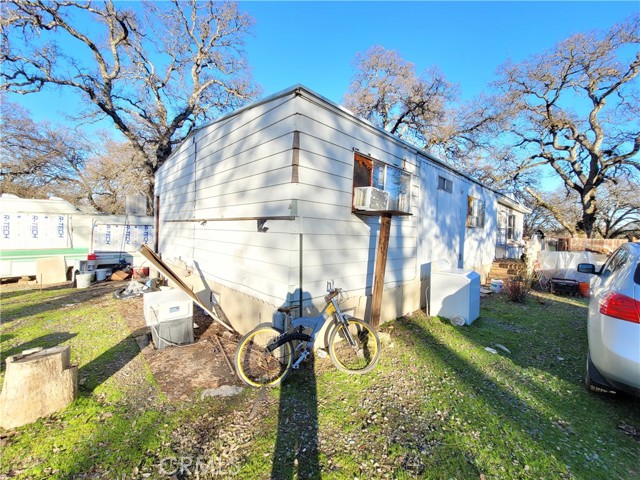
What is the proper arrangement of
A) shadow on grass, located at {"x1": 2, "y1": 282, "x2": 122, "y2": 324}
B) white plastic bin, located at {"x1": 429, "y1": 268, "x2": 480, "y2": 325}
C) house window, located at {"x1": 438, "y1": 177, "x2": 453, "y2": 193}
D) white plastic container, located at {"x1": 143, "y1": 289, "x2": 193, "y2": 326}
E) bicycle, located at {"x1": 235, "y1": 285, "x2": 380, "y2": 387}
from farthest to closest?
1. house window, located at {"x1": 438, "y1": 177, "x2": 453, "y2": 193}
2. shadow on grass, located at {"x1": 2, "y1": 282, "x2": 122, "y2": 324}
3. white plastic bin, located at {"x1": 429, "y1": 268, "x2": 480, "y2": 325}
4. white plastic container, located at {"x1": 143, "y1": 289, "x2": 193, "y2": 326}
5. bicycle, located at {"x1": 235, "y1": 285, "x2": 380, "y2": 387}

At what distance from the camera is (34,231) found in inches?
372

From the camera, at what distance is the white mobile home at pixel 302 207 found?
391 cm

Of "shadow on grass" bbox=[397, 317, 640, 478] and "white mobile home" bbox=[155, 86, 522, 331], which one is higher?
"white mobile home" bbox=[155, 86, 522, 331]

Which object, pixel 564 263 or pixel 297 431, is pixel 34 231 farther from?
pixel 564 263

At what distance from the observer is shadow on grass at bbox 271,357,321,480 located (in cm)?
215

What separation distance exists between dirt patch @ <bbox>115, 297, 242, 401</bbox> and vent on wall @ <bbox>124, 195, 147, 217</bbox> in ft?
26.0

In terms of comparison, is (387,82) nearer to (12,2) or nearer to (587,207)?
(587,207)

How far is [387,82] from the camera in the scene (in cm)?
1850

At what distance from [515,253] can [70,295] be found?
702 inches

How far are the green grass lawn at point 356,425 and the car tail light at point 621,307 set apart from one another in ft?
3.50

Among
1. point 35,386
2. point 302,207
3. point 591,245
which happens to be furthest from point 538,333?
point 591,245

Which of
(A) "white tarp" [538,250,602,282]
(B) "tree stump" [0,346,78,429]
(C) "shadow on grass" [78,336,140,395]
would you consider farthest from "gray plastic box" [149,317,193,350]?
(A) "white tarp" [538,250,602,282]

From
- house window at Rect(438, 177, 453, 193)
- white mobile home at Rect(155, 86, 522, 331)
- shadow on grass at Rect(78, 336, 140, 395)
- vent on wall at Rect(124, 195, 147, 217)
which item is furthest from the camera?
vent on wall at Rect(124, 195, 147, 217)

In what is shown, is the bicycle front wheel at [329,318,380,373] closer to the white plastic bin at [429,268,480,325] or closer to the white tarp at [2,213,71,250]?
the white plastic bin at [429,268,480,325]
